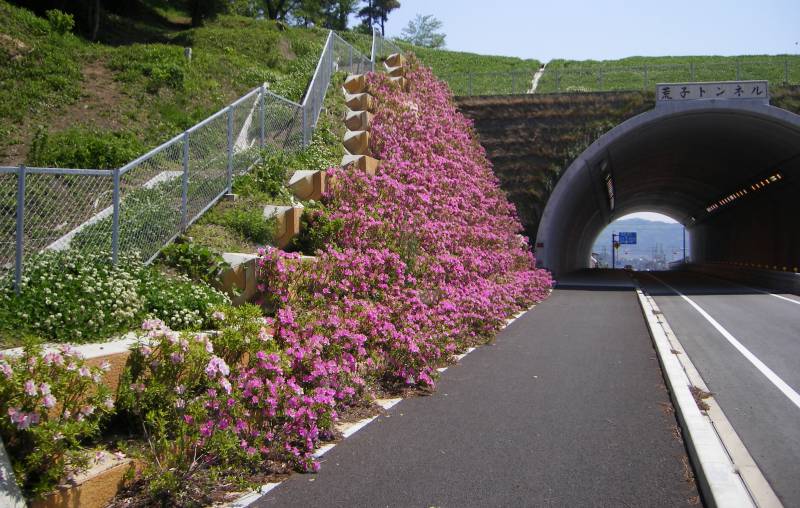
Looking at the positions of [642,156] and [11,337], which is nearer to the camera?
[11,337]

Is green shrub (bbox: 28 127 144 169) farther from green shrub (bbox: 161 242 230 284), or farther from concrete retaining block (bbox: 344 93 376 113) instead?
concrete retaining block (bbox: 344 93 376 113)

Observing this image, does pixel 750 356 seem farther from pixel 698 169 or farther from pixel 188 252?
pixel 698 169

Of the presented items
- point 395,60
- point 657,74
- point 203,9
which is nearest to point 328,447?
point 395,60

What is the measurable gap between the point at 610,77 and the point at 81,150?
26.5 metres

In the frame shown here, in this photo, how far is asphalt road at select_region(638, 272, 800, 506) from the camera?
214 inches

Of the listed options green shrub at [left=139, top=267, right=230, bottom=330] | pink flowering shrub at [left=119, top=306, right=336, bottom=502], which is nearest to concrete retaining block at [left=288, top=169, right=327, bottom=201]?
green shrub at [left=139, top=267, right=230, bottom=330]

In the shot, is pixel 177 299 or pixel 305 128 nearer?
pixel 177 299

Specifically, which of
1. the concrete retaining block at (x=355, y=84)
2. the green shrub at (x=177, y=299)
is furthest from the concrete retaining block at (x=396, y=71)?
the green shrub at (x=177, y=299)

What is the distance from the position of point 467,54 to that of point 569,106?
17467mm

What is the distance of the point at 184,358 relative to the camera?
188 inches

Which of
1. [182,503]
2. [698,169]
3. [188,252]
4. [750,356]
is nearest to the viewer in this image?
[182,503]

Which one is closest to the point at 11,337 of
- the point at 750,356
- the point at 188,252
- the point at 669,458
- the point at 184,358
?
the point at 184,358

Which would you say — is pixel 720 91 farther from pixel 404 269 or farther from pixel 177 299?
pixel 177 299

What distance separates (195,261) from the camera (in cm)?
794
